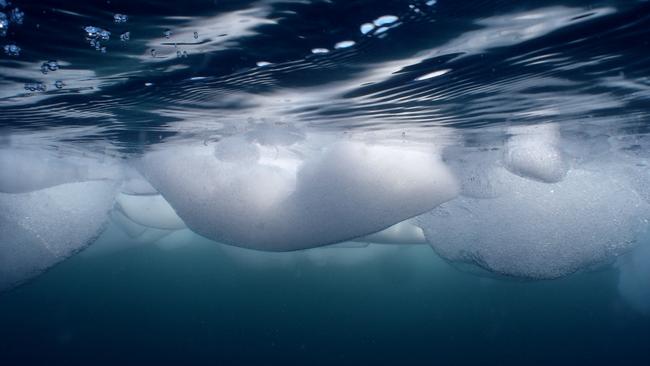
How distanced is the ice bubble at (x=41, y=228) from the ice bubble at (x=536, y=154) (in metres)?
9.34

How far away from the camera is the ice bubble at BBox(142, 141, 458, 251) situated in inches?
256

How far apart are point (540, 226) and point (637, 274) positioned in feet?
118

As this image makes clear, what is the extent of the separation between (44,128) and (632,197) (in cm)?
1299

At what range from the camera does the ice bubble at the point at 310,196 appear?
6512mm

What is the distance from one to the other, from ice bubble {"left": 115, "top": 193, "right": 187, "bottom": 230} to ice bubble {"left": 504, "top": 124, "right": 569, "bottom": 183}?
39.6 feet

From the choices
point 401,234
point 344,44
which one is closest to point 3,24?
point 344,44

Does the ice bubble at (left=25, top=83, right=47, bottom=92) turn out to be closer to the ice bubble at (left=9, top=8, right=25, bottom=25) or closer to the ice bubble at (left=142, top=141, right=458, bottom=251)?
the ice bubble at (left=9, top=8, right=25, bottom=25)

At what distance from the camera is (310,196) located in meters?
6.66

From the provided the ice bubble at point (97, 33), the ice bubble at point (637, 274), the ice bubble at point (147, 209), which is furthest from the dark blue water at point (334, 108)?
the ice bubble at point (637, 274)

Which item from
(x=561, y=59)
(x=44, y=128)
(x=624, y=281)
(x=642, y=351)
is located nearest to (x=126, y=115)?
(x=44, y=128)

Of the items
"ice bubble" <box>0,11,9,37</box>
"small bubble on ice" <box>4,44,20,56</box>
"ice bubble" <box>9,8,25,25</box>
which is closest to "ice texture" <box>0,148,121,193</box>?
"small bubble on ice" <box>4,44,20,56</box>

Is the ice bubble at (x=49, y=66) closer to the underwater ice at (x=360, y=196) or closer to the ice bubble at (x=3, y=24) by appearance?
the ice bubble at (x=3, y=24)

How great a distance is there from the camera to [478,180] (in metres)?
8.08

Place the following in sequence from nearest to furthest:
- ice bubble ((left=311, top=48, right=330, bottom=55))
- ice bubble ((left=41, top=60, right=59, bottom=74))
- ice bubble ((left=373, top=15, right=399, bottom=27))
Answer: ice bubble ((left=373, top=15, right=399, bottom=27)) < ice bubble ((left=311, top=48, right=330, bottom=55)) < ice bubble ((left=41, top=60, right=59, bottom=74))
